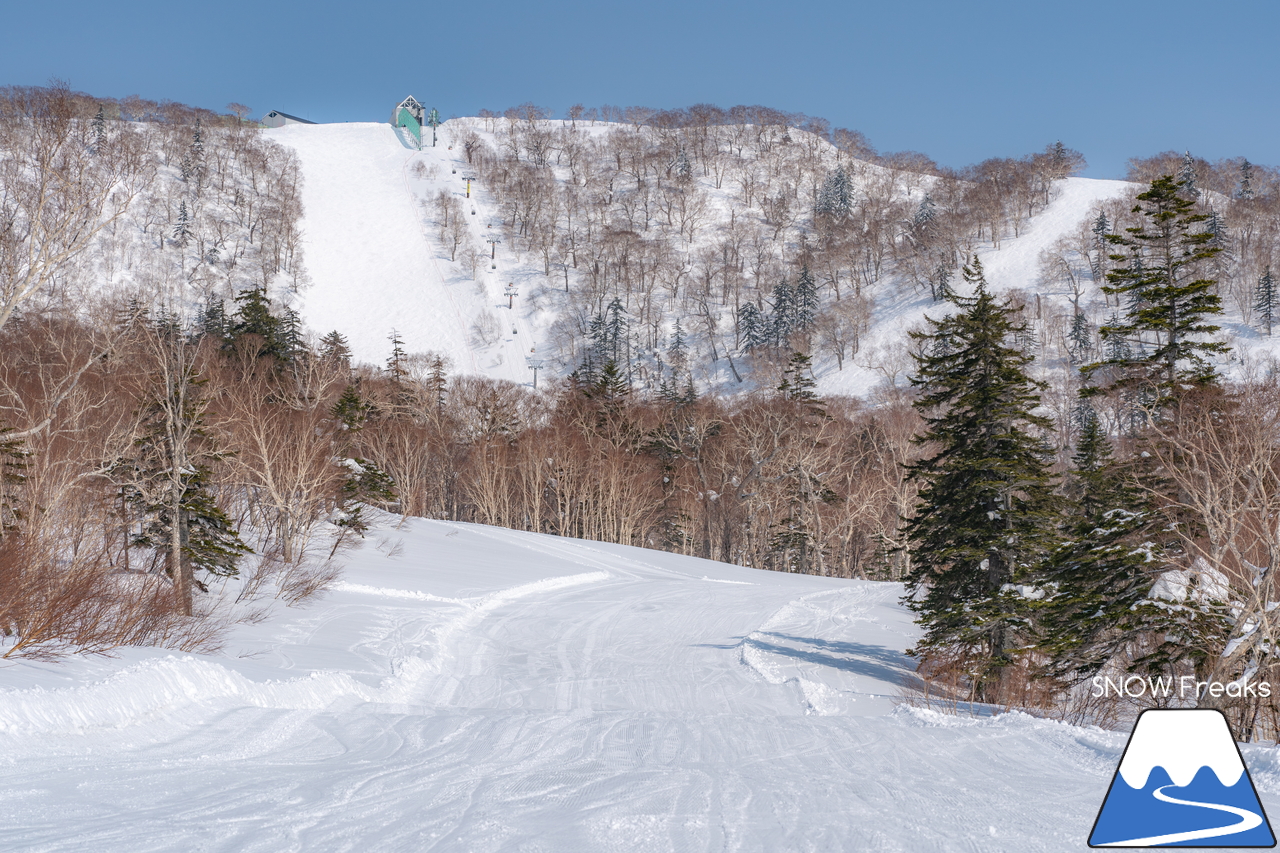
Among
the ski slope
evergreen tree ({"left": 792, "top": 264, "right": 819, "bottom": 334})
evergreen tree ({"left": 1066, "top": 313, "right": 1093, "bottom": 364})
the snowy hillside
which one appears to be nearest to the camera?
the ski slope

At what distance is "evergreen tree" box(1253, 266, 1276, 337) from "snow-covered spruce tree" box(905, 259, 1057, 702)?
8024 cm

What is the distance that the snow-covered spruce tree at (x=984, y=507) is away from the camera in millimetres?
14891

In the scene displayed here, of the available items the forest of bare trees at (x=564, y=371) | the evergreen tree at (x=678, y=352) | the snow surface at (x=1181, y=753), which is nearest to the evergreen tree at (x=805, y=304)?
the forest of bare trees at (x=564, y=371)

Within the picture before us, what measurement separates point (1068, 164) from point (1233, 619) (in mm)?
134338

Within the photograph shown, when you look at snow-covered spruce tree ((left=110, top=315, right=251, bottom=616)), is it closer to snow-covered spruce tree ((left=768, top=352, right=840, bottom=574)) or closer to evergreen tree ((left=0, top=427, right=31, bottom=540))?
Answer: evergreen tree ((left=0, top=427, right=31, bottom=540))

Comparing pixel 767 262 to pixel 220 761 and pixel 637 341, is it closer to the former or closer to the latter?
pixel 637 341

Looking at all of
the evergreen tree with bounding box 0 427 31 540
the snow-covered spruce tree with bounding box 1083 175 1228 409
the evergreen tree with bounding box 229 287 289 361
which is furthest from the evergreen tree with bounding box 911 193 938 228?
the evergreen tree with bounding box 0 427 31 540

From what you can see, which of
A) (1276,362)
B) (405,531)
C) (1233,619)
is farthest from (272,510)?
(1276,362)

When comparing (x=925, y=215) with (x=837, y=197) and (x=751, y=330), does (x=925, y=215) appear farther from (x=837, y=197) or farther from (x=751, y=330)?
(x=751, y=330)

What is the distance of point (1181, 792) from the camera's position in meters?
3.93

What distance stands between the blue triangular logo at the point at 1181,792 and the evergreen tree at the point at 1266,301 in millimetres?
92471

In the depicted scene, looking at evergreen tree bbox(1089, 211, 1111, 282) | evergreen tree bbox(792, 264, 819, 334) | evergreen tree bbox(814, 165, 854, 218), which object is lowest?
evergreen tree bbox(792, 264, 819, 334)

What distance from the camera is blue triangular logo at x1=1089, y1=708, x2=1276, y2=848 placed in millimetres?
3814

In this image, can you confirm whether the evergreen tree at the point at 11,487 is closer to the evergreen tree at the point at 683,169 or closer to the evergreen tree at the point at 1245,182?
the evergreen tree at the point at 1245,182
